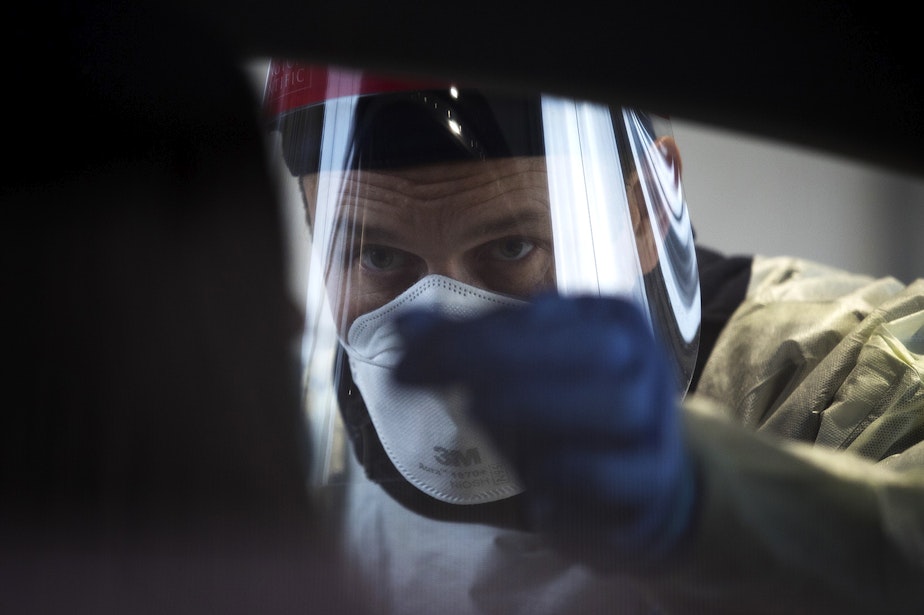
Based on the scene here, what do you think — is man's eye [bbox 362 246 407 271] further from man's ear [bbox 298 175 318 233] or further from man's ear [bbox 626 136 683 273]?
man's ear [bbox 626 136 683 273]

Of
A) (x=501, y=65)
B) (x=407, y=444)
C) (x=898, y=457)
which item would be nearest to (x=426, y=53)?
(x=501, y=65)

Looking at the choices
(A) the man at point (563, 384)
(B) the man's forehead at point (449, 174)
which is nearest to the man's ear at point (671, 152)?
(A) the man at point (563, 384)

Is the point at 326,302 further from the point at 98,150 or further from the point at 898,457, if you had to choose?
the point at 898,457

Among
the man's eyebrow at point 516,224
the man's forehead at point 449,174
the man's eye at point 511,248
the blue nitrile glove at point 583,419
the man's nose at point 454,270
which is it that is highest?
the man's forehead at point 449,174

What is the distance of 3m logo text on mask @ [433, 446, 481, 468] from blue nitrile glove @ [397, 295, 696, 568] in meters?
0.15

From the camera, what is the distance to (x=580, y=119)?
0.46m

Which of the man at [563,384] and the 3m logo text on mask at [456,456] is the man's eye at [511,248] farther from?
the 3m logo text on mask at [456,456]

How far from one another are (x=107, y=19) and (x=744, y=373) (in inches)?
20.1

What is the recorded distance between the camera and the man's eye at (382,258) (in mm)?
492

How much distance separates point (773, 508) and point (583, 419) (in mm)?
94

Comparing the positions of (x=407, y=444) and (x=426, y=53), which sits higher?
(x=426, y=53)

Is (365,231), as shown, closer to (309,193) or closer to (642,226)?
(309,193)

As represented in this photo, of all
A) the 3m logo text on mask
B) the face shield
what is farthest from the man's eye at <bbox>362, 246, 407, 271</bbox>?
the 3m logo text on mask

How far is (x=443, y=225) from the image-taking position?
499 mm
